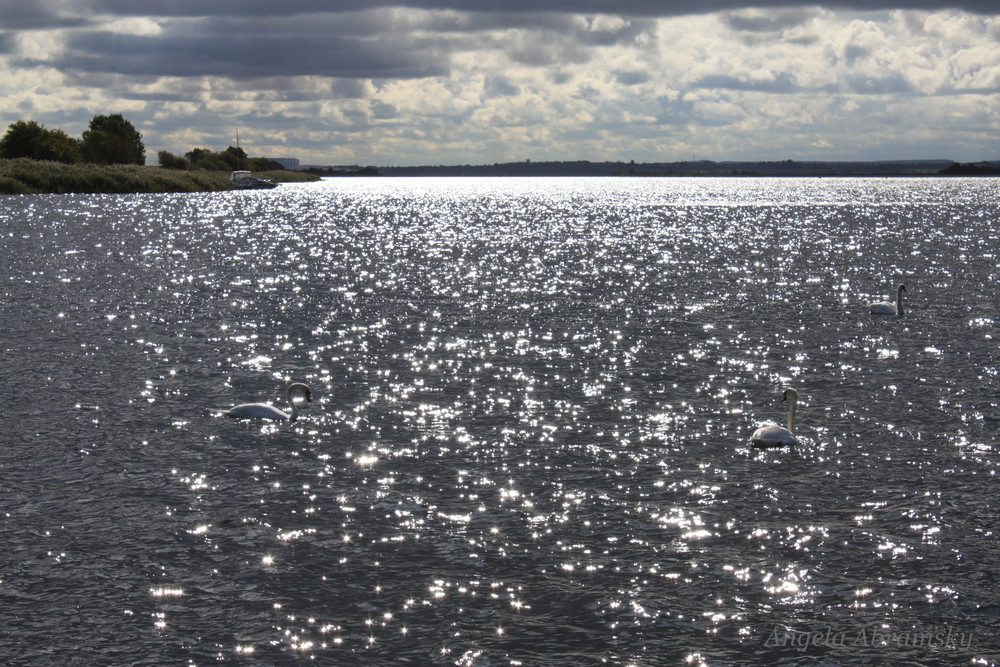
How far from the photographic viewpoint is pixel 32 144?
6147 inches

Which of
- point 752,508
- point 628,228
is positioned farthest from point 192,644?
point 628,228

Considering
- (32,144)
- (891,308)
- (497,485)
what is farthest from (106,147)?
A: (497,485)

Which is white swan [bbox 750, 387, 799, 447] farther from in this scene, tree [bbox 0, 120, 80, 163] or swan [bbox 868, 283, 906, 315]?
tree [bbox 0, 120, 80, 163]

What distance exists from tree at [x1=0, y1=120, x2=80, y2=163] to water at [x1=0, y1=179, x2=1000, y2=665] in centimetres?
13410

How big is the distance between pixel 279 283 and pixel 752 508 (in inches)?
1345

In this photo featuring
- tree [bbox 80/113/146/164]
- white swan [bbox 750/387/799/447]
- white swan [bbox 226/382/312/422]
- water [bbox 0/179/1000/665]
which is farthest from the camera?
tree [bbox 80/113/146/164]

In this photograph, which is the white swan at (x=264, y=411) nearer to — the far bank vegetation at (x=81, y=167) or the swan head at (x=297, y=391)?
the swan head at (x=297, y=391)

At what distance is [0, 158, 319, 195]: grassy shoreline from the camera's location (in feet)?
406

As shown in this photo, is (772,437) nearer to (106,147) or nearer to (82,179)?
(82,179)

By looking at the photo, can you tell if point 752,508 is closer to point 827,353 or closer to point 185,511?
point 185,511

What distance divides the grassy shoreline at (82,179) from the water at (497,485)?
327 feet

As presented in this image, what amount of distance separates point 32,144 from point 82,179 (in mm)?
30019

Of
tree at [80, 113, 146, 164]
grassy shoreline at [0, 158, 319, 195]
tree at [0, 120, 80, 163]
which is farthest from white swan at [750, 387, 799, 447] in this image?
tree at [80, 113, 146, 164]

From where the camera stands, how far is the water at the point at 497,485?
10234 mm
